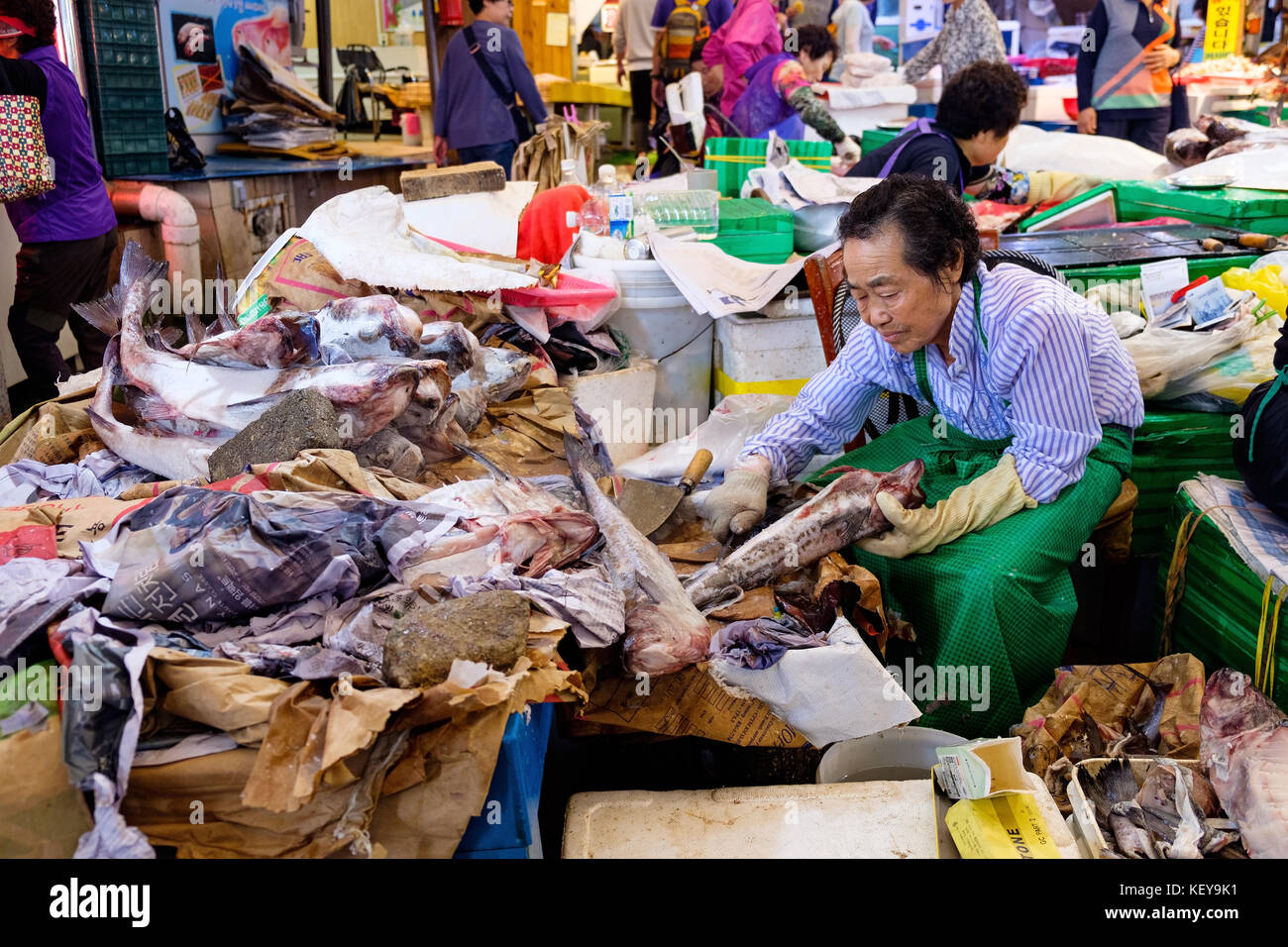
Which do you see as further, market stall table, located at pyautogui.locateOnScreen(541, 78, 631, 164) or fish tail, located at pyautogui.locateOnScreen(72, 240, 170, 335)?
market stall table, located at pyautogui.locateOnScreen(541, 78, 631, 164)

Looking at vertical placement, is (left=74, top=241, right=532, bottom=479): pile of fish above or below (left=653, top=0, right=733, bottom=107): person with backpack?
below

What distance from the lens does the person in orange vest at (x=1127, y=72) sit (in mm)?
6977

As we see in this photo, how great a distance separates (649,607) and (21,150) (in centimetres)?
343

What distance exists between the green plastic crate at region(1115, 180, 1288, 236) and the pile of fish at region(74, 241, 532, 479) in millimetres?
3573

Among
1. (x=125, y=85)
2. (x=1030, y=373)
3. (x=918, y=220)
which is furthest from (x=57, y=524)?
(x=125, y=85)

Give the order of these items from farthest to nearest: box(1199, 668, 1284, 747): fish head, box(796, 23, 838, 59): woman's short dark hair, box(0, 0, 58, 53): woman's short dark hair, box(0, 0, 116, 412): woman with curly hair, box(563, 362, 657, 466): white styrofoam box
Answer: box(796, 23, 838, 59): woman's short dark hair < box(0, 0, 116, 412): woman with curly hair < box(0, 0, 58, 53): woman's short dark hair < box(563, 362, 657, 466): white styrofoam box < box(1199, 668, 1284, 747): fish head

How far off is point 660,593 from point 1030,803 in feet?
2.69

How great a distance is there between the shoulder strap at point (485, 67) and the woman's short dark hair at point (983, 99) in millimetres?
3525

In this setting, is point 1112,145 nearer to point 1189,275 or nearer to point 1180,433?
point 1189,275

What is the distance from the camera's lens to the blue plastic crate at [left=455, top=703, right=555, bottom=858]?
5.59 ft

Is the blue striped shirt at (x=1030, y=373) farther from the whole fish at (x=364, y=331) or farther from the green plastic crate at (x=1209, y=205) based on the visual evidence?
the green plastic crate at (x=1209, y=205)

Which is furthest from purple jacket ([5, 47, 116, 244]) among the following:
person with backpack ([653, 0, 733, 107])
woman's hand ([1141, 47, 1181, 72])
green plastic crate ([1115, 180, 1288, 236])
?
woman's hand ([1141, 47, 1181, 72])

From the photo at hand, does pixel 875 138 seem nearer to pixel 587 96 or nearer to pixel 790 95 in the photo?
pixel 790 95

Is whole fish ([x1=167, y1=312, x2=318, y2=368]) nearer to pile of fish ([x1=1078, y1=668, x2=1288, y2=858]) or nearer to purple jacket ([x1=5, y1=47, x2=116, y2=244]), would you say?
pile of fish ([x1=1078, y1=668, x2=1288, y2=858])
